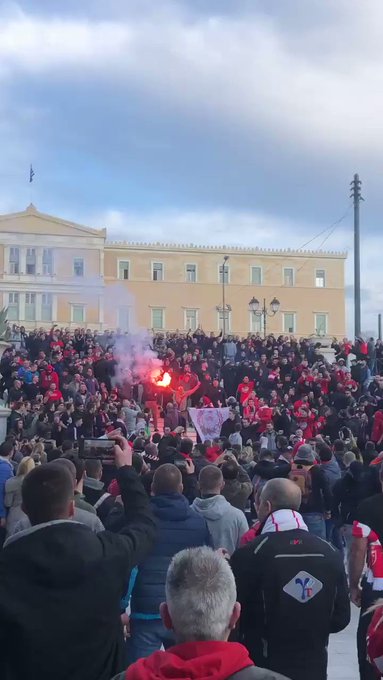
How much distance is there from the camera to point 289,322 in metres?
72.6

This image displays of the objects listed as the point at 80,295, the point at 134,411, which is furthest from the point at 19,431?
the point at 80,295

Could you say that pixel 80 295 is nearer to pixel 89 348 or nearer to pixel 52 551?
pixel 89 348

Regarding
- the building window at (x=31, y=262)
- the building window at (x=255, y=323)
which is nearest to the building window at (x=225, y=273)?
the building window at (x=255, y=323)

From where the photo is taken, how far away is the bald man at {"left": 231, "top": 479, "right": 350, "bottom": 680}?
13.9 feet

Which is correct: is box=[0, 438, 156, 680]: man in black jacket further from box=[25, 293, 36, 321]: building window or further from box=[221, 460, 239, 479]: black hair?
box=[25, 293, 36, 321]: building window

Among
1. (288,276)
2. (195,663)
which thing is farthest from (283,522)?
(288,276)

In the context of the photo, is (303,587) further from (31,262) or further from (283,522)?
(31,262)

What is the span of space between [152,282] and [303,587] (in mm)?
66805

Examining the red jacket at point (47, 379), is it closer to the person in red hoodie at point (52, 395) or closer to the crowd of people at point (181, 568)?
the person in red hoodie at point (52, 395)

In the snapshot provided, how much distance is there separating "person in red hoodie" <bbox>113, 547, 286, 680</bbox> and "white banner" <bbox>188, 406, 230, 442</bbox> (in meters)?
19.1

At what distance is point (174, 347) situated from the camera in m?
30.6

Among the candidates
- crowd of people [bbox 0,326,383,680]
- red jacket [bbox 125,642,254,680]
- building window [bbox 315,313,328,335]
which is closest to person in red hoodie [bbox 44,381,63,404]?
crowd of people [bbox 0,326,383,680]

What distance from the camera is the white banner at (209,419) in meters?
21.7

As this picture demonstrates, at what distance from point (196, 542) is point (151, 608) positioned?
1.57ft
